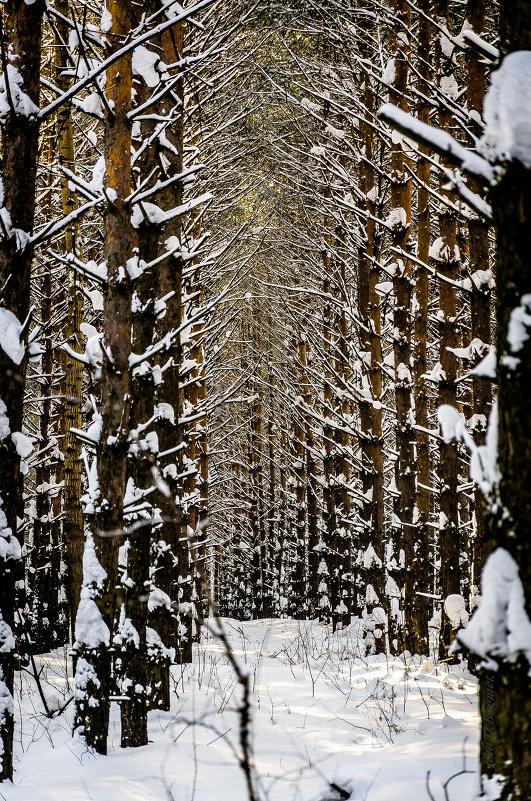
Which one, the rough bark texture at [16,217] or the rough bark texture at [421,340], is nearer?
the rough bark texture at [16,217]

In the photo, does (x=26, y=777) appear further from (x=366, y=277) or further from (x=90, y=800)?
(x=366, y=277)

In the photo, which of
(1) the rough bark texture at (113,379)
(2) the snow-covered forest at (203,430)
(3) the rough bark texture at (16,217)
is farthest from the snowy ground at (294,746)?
(3) the rough bark texture at (16,217)

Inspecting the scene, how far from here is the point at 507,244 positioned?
1522 mm

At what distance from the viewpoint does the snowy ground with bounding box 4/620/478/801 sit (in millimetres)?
3293

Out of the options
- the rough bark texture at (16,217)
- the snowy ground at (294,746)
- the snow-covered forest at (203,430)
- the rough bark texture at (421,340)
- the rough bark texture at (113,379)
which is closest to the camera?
the snow-covered forest at (203,430)

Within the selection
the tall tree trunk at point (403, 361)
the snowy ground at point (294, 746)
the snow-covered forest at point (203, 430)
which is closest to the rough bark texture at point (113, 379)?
the snow-covered forest at point (203, 430)

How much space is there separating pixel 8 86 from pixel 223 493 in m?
25.0

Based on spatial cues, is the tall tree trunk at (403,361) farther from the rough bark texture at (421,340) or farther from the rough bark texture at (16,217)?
the rough bark texture at (16,217)

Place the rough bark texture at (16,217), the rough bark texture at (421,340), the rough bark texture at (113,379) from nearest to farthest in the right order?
the rough bark texture at (16,217) < the rough bark texture at (113,379) < the rough bark texture at (421,340)

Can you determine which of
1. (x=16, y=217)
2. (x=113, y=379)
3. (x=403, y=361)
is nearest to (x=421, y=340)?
(x=403, y=361)

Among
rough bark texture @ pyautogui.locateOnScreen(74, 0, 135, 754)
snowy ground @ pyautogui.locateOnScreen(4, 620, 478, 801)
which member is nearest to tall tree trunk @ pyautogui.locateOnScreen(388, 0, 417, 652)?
snowy ground @ pyautogui.locateOnScreen(4, 620, 478, 801)

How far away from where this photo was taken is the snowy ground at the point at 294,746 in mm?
3293

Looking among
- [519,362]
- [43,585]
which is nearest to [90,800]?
[519,362]

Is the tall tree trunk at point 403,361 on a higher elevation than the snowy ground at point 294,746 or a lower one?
higher
